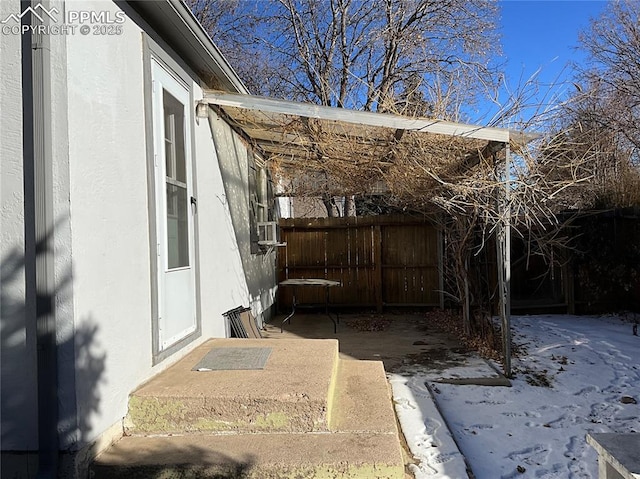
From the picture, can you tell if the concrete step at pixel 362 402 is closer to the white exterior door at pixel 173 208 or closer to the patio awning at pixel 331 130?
the white exterior door at pixel 173 208

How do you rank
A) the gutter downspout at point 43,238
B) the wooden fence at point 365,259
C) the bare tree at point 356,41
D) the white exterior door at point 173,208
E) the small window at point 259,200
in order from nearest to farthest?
the gutter downspout at point 43,238 < the white exterior door at point 173,208 < the small window at point 259,200 < the wooden fence at point 365,259 < the bare tree at point 356,41

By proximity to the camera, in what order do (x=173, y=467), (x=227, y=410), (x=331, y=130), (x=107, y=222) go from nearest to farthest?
(x=173, y=467), (x=107, y=222), (x=227, y=410), (x=331, y=130)

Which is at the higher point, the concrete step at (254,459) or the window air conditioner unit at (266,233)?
the window air conditioner unit at (266,233)

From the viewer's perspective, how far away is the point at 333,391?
3.35 meters

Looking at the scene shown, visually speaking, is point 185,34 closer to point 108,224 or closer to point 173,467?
point 108,224

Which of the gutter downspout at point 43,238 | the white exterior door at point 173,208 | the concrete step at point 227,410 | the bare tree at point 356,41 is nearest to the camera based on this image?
the gutter downspout at point 43,238

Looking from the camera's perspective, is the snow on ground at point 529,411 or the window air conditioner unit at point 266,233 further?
the window air conditioner unit at point 266,233

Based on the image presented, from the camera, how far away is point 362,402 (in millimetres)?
3260

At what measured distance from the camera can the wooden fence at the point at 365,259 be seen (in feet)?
31.3

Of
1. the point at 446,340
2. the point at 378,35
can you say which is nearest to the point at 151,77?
the point at 446,340

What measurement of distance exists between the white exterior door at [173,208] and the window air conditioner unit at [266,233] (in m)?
3.32

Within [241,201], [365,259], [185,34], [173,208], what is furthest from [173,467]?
[365,259]

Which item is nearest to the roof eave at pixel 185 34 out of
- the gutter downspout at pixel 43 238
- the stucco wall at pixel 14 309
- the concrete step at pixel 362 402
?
Answer: the gutter downspout at pixel 43 238

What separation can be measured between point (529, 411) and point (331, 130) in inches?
142
